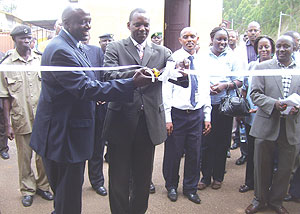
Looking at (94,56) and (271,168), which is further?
(94,56)

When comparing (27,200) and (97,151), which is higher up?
(97,151)

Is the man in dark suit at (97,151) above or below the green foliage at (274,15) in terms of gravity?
below

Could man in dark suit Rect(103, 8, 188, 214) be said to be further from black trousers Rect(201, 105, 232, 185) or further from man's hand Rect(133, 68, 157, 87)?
black trousers Rect(201, 105, 232, 185)

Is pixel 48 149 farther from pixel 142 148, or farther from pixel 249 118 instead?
pixel 249 118

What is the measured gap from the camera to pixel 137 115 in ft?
9.10

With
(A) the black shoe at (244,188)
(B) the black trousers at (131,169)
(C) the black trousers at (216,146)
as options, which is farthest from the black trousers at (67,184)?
(A) the black shoe at (244,188)

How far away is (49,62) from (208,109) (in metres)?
2.25

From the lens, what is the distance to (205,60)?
4172 millimetres

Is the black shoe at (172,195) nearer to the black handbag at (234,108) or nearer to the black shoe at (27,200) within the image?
the black handbag at (234,108)

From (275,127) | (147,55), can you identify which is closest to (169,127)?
(147,55)

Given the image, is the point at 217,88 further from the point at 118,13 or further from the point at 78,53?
the point at 118,13

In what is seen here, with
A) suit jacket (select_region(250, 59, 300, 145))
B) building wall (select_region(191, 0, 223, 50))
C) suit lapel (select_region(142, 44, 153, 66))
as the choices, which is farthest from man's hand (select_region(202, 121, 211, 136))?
building wall (select_region(191, 0, 223, 50))

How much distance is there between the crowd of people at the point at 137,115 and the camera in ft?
7.98

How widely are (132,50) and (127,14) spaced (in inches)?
225
